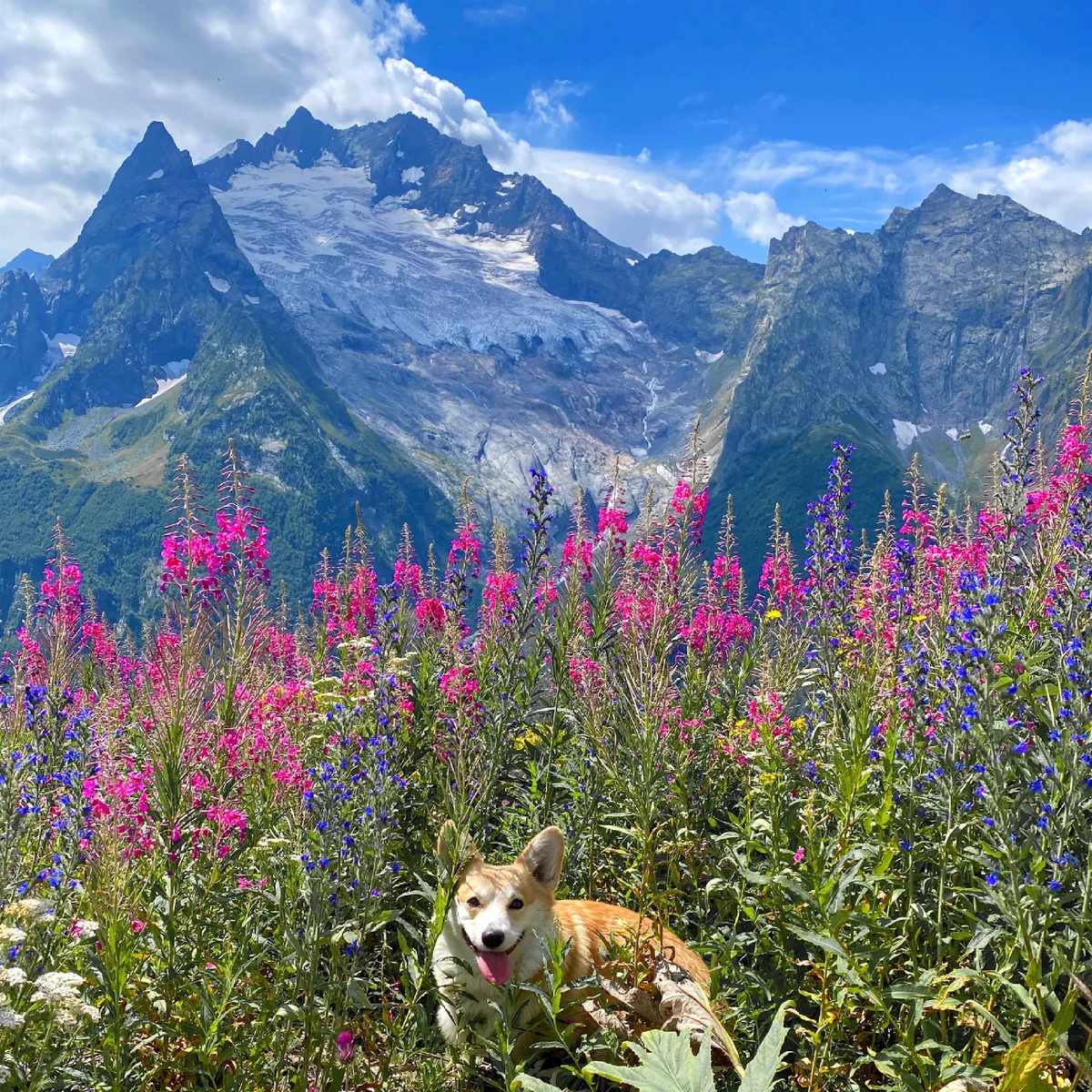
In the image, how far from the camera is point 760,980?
5.01 meters

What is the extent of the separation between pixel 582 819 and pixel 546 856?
1564 millimetres

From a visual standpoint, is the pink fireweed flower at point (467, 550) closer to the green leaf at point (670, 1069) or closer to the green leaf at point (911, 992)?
the green leaf at point (911, 992)

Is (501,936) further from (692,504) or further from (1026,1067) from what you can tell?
(692,504)

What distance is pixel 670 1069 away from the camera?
2.09 metres

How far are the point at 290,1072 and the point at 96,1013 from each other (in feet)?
5.26

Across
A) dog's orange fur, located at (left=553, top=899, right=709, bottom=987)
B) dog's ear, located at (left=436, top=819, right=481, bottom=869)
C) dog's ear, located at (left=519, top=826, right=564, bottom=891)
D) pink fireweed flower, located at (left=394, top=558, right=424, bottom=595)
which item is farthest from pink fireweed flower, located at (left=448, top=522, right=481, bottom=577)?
dog's ear, located at (left=436, top=819, right=481, bottom=869)

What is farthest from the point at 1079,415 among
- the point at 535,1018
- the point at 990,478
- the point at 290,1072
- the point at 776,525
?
the point at 290,1072

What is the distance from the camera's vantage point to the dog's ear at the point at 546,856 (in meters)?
5.04

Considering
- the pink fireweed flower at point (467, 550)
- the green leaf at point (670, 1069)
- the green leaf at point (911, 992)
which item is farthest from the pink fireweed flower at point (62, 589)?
the green leaf at point (670, 1069)

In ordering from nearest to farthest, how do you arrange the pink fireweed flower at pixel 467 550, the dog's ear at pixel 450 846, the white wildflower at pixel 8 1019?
the white wildflower at pixel 8 1019 → the dog's ear at pixel 450 846 → the pink fireweed flower at pixel 467 550

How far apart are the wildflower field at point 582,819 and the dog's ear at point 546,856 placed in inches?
19.0

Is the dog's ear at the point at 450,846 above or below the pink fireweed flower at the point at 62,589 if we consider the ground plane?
below

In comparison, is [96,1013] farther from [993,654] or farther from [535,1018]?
[993,654]

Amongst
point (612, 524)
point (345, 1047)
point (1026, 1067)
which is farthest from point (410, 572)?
point (1026, 1067)
